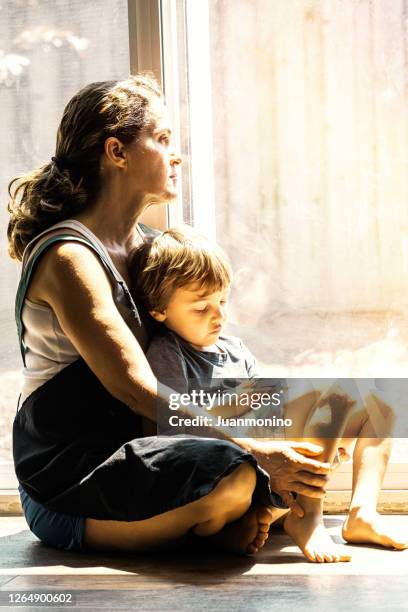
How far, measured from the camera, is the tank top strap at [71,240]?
150 centimetres

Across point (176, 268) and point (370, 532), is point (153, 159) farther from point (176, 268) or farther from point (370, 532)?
point (370, 532)

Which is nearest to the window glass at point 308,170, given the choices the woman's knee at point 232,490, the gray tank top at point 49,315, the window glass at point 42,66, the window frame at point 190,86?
the window frame at point 190,86

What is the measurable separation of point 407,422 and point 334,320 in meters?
0.26

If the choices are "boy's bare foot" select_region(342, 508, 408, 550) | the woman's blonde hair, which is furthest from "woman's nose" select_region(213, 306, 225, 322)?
"boy's bare foot" select_region(342, 508, 408, 550)

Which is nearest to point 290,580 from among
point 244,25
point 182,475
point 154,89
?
point 182,475

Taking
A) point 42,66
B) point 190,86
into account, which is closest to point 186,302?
point 190,86

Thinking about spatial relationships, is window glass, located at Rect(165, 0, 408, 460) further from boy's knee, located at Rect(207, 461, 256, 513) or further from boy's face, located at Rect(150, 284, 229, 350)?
boy's knee, located at Rect(207, 461, 256, 513)

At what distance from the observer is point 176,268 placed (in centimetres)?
155

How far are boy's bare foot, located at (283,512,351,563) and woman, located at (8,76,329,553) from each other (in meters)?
0.03

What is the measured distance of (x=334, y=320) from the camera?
1.79 meters

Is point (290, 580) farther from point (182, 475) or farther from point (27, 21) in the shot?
point (27, 21)

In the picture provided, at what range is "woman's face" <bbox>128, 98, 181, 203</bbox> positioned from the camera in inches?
62.9
